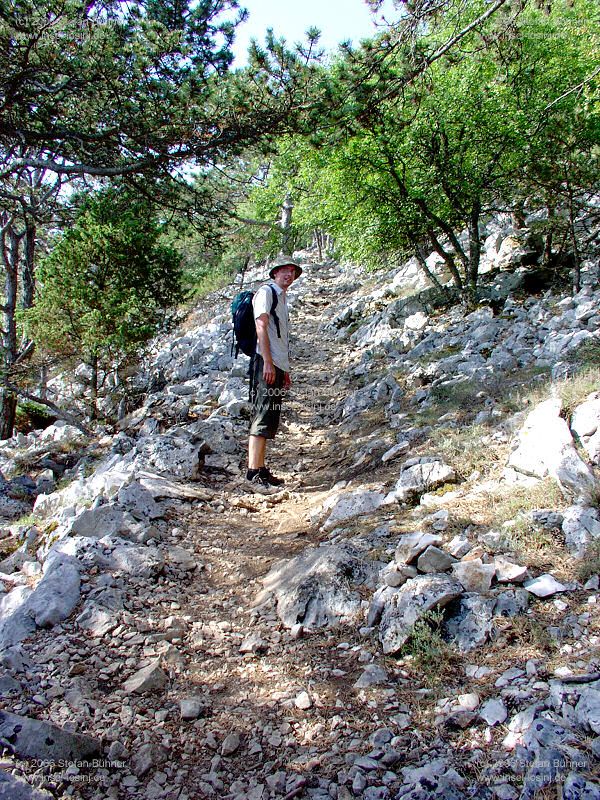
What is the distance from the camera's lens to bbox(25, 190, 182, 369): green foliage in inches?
334

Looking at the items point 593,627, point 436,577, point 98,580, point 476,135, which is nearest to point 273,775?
point 436,577

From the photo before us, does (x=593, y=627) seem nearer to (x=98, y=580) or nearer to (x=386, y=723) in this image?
(x=386, y=723)

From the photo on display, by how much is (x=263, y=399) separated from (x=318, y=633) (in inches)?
112

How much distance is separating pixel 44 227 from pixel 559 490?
12.8m

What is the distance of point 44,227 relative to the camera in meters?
12.0

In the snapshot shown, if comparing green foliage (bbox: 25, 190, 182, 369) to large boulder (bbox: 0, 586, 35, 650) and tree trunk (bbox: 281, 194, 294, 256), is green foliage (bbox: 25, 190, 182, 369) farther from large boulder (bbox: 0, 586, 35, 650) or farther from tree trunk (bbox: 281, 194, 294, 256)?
tree trunk (bbox: 281, 194, 294, 256)

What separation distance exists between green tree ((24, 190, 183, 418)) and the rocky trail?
12.9 feet

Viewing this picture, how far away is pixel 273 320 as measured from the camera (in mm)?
Result: 5262

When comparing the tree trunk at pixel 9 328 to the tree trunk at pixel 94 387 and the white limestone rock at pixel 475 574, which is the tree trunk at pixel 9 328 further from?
the white limestone rock at pixel 475 574

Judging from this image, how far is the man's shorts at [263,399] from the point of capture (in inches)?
211

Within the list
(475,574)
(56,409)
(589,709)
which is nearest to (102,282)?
(56,409)

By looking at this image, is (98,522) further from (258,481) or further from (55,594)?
(258,481)

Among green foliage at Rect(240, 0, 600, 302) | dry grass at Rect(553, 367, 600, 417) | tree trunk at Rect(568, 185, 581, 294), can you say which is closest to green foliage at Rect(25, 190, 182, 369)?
green foliage at Rect(240, 0, 600, 302)

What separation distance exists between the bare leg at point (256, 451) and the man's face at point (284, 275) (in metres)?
1.71
